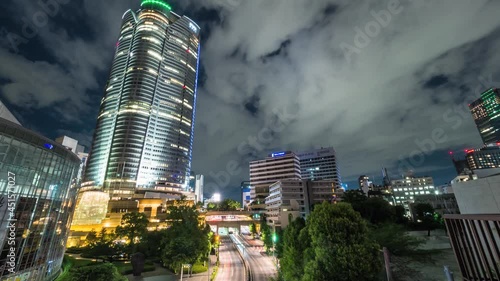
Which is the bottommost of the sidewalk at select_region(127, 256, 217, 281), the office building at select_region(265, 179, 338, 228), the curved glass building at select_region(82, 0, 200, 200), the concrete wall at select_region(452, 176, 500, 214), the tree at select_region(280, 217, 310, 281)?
the sidewalk at select_region(127, 256, 217, 281)

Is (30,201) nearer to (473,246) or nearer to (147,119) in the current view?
(473,246)

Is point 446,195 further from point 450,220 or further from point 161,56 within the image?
point 161,56

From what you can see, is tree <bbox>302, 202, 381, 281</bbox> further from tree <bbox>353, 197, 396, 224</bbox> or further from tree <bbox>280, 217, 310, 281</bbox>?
tree <bbox>353, 197, 396, 224</bbox>

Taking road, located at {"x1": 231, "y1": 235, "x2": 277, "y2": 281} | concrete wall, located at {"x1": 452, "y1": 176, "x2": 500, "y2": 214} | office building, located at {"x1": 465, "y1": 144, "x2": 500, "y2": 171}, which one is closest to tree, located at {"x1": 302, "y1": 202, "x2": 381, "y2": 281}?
concrete wall, located at {"x1": 452, "y1": 176, "x2": 500, "y2": 214}

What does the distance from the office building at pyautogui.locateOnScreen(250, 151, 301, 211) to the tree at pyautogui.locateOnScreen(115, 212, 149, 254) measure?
7023cm

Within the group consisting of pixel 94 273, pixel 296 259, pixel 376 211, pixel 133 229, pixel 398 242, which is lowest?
pixel 296 259

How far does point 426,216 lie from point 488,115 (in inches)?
6384

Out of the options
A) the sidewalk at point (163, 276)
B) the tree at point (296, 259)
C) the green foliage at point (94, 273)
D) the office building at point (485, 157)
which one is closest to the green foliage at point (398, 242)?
the tree at point (296, 259)

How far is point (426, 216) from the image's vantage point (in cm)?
5003

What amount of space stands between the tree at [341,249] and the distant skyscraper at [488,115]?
19848cm

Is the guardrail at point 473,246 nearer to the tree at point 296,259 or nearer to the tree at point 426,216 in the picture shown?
the tree at point 296,259

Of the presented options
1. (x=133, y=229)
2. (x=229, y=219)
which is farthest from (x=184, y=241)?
(x=229, y=219)

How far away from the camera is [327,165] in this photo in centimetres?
14750

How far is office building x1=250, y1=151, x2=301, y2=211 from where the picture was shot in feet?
377
